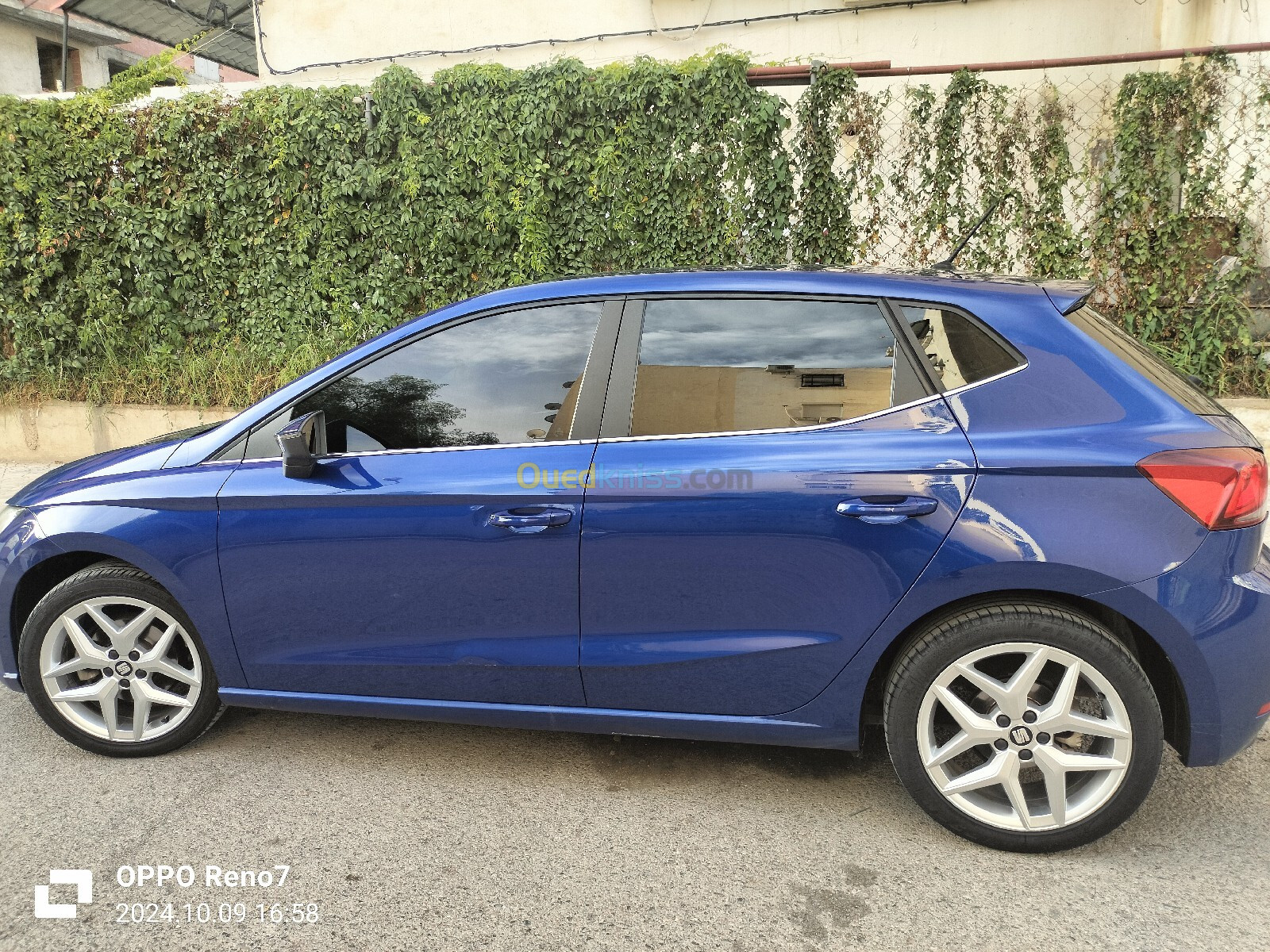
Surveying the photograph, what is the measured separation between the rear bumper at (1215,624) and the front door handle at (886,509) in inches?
20.3

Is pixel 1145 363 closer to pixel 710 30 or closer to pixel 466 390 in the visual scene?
pixel 466 390

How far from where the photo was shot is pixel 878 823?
2.95 m

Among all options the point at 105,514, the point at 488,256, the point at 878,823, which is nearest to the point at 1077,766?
the point at 878,823

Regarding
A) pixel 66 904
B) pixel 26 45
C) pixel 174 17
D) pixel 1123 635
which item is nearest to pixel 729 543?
pixel 1123 635

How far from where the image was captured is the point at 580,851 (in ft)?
9.21

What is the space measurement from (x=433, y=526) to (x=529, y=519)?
11.9 inches

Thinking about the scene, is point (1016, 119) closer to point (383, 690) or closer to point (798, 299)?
point (798, 299)

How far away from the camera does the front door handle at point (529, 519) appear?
113 inches

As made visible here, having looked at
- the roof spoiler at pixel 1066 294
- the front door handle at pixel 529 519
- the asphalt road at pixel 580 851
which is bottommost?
the asphalt road at pixel 580 851

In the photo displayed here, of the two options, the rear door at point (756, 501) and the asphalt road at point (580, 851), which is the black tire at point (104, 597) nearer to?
the asphalt road at point (580, 851)

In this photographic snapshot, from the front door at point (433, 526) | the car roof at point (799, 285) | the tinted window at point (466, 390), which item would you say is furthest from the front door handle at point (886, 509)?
the tinted window at point (466, 390)

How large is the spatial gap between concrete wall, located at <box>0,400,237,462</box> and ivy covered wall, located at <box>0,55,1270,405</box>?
15cm

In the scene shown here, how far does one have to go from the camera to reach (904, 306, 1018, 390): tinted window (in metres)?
2.77

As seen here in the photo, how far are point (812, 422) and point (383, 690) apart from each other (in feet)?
5.17
